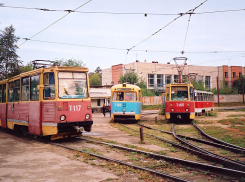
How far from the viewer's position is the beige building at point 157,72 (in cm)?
5853

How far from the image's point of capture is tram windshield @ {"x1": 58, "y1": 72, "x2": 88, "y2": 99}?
10.8m

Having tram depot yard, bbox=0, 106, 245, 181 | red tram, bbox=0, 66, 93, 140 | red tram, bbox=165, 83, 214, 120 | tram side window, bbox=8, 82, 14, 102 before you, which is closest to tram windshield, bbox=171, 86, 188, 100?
red tram, bbox=165, 83, 214, 120

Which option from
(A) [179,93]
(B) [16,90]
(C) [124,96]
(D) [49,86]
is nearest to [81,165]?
(D) [49,86]

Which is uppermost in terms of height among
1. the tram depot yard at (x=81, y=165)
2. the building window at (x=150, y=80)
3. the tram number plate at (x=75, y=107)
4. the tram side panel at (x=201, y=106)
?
the building window at (x=150, y=80)

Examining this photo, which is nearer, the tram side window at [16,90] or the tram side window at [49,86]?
the tram side window at [49,86]

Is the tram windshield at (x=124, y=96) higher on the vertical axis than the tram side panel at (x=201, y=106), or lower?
higher

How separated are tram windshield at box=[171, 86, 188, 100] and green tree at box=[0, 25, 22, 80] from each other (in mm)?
22877

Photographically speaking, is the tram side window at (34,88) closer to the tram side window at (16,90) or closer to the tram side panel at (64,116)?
the tram side panel at (64,116)

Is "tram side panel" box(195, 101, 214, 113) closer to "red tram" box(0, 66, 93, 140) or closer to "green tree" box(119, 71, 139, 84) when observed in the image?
"red tram" box(0, 66, 93, 140)

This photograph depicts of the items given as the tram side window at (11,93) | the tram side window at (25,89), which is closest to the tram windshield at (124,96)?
the tram side window at (11,93)

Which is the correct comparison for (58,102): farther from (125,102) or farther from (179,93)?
(179,93)

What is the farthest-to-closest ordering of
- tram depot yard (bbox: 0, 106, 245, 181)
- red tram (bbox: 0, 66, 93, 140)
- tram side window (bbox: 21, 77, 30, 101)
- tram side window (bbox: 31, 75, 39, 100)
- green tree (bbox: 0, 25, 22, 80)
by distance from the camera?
green tree (bbox: 0, 25, 22, 80) → tram side window (bbox: 21, 77, 30, 101) → tram side window (bbox: 31, 75, 39, 100) → red tram (bbox: 0, 66, 93, 140) → tram depot yard (bbox: 0, 106, 245, 181)

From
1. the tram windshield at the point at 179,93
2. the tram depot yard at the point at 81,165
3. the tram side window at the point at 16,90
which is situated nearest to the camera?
the tram depot yard at the point at 81,165

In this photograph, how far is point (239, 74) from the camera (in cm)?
7294
